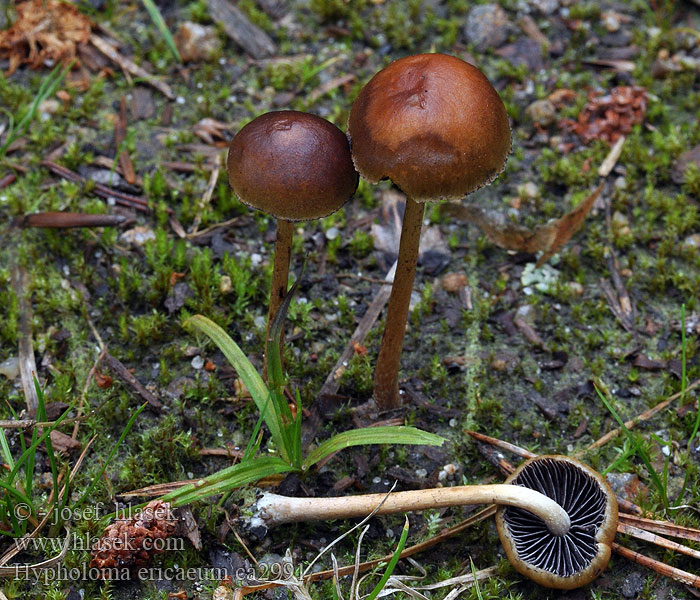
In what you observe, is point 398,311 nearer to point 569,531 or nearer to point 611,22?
point 569,531

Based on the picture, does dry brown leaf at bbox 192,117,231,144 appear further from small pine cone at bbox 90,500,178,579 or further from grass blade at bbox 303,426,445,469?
small pine cone at bbox 90,500,178,579

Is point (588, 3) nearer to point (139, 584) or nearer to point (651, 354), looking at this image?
point (651, 354)

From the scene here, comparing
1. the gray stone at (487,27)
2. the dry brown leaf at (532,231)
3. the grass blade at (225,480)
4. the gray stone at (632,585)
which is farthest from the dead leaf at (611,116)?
the grass blade at (225,480)

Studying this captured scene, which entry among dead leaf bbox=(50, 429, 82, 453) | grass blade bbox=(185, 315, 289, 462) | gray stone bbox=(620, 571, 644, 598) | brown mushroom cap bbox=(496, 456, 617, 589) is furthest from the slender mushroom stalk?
gray stone bbox=(620, 571, 644, 598)

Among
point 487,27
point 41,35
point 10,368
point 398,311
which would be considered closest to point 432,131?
point 398,311

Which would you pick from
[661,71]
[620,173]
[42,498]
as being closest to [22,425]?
[42,498]

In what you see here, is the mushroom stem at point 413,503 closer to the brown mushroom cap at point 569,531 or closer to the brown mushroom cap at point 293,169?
the brown mushroom cap at point 569,531
